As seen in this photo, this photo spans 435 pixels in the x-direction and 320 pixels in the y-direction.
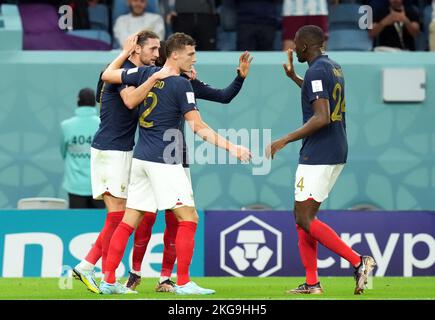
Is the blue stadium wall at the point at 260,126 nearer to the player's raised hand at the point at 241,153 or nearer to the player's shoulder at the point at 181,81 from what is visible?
the player's shoulder at the point at 181,81

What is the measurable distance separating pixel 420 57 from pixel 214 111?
2524 mm

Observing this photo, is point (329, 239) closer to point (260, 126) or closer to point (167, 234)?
point (167, 234)

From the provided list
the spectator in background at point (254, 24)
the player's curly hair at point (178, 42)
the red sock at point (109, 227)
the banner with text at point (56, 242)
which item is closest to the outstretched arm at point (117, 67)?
the player's curly hair at point (178, 42)

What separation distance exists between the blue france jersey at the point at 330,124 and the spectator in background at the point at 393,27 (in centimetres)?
616

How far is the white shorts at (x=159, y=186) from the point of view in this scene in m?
9.87

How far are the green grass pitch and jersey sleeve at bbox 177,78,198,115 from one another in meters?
1.39

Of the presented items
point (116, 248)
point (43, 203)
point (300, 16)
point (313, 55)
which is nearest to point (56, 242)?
point (43, 203)

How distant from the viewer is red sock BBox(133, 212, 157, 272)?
35.1ft

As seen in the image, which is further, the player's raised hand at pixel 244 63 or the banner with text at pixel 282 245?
the banner with text at pixel 282 245

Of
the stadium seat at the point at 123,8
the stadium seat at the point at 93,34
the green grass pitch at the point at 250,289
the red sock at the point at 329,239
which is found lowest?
the green grass pitch at the point at 250,289

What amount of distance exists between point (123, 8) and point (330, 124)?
22.5ft

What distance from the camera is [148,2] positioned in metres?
16.4

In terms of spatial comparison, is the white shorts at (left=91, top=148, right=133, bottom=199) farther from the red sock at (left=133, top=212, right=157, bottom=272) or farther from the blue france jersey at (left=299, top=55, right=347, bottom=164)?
the blue france jersey at (left=299, top=55, right=347, bottom=164)

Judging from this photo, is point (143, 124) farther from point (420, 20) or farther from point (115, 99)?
point (420, 20)
